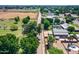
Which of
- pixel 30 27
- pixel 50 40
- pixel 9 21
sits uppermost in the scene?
pixel 9 21

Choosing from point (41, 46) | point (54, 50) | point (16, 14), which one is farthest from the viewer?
point (16, 14)

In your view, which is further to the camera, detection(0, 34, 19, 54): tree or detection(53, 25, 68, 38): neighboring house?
detection(53, 25, 68, 38): neighboring house

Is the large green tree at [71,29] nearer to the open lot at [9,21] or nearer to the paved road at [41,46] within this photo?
the paved road at [41,46]

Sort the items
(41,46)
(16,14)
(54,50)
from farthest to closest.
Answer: (16,14) → (41,46) → (54,50)

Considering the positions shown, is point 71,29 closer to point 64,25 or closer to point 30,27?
point 64,25

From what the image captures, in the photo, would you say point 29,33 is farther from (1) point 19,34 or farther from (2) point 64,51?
(2) point 64,51

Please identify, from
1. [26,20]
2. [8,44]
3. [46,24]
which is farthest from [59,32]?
[8,44]

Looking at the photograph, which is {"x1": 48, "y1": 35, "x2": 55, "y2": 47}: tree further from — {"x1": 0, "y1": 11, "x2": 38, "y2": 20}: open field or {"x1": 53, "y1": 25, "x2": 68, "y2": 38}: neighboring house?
{"x1": 0, "y1": 11, "x2": 38, "y2": 20}: open field

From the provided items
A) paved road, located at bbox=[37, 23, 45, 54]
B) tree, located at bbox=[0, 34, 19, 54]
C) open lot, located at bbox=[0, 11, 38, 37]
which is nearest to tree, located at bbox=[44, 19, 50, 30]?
paved road, located at bbox=[37, 23, 45, 54]
